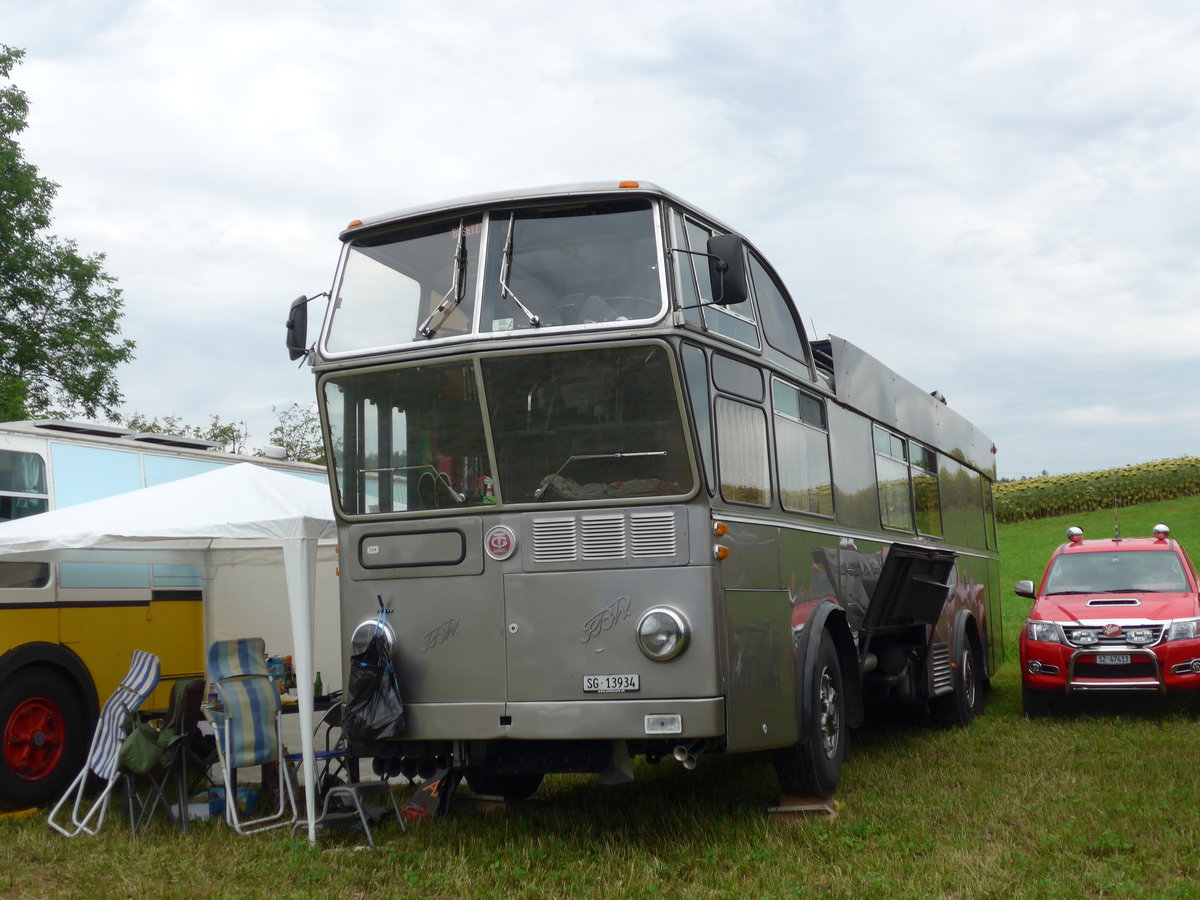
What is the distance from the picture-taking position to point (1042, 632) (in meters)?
11.8

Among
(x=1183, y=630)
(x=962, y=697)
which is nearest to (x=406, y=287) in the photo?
(x=962, y=697)

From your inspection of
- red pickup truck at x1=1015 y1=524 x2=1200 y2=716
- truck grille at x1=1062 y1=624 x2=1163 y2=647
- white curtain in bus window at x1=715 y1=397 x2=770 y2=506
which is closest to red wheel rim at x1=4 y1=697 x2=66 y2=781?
white curtain in bus window at x1=715 y1=397 x2=770 y2=506

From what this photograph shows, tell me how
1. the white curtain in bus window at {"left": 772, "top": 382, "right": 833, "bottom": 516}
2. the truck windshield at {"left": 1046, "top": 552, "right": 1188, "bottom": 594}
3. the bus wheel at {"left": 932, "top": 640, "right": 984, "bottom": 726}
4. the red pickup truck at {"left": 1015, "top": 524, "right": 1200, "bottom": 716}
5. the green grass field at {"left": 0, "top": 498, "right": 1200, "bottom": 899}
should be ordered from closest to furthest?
1. the green grass field at {"left": 0, "top": 498, "right": 1200, "bottom": 899}
2. the white curtain in bus window at {"left": 772, "top": 382, "right": 833, "bottom": 516}
3. the red pickup truck at {"left": 1015, "top": 524, "right": 1200, "bottom": 716}
4. the bus wheel at {"left": 932, "top": 640, "right": 984, "bottom": 726}
5. the truck windshield at {"left": 1046, "top": 552, "right": 1188, "bottom": 594}

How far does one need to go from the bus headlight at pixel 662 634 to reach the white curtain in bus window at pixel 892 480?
167 inches

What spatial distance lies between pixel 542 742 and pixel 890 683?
409 cm

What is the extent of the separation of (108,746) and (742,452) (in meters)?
4.83

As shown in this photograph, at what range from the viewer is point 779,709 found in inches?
281

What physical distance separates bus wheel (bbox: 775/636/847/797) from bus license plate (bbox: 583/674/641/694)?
4.58ft

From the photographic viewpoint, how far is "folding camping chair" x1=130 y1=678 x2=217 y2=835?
8.13 m

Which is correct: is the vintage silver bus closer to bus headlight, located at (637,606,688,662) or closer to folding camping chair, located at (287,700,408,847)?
bus headlight, located at (637,606,688,662)

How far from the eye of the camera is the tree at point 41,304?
25.6m

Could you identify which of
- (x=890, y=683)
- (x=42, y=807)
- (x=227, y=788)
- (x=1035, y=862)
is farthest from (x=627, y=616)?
(x=42, y=807)

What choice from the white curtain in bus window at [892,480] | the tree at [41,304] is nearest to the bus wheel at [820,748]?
the white curtain in bus window at [892,480]

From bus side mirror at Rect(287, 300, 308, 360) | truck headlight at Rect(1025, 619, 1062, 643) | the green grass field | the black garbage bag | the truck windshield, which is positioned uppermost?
bus side mirror at Rect(287, 300, 308, 360)
